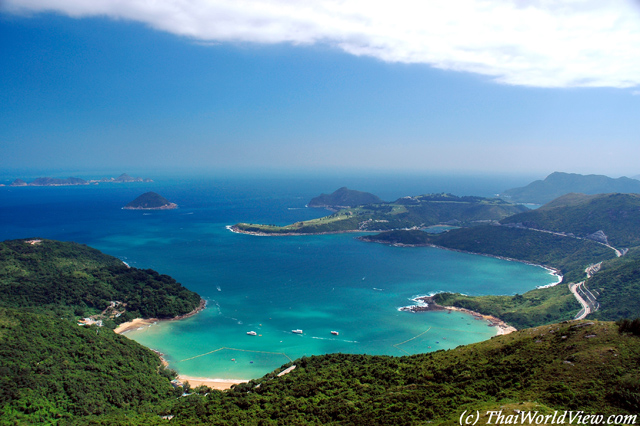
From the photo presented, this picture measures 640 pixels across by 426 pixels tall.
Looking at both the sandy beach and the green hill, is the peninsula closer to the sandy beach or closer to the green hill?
the sandy beach

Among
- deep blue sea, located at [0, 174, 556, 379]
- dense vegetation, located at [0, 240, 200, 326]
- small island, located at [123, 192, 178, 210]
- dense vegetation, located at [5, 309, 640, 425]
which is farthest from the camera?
small island, located at [123, 192, 178, 210]

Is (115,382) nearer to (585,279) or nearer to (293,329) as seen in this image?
(293,329)

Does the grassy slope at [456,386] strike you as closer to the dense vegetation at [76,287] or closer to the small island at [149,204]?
the dense vegetation at [76,287]

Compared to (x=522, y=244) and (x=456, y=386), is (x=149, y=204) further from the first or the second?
(x=456, y=386)

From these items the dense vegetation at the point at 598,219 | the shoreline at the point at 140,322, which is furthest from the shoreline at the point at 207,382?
the dense vegetation at the point at 598,219

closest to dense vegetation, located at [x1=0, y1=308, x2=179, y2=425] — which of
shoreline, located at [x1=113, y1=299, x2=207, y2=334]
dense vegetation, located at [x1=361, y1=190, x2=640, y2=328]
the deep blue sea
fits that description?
the deep blue sea

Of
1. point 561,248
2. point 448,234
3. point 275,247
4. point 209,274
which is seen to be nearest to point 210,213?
point 275,247

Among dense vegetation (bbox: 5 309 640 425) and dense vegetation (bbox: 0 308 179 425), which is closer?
dense vegetation (bbox: 5 309 640 425)
